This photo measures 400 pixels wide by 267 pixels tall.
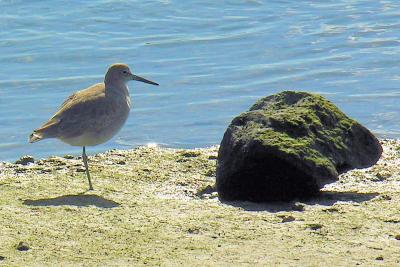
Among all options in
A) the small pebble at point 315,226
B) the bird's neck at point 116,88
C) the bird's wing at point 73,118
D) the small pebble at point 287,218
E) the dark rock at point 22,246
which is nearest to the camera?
the dark rock at point 22,246

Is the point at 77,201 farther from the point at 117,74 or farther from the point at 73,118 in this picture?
the point at 117,74

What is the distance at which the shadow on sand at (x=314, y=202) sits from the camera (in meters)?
8.10

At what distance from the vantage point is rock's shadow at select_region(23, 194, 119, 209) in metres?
8.18

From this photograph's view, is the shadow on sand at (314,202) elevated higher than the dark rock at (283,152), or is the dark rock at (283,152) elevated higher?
the dark rock at (283,152)

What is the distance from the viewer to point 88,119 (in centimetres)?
924

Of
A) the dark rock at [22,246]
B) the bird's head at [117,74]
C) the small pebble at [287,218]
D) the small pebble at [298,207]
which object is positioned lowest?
the small pebble at [298,207]

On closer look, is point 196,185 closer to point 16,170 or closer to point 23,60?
point 16,170

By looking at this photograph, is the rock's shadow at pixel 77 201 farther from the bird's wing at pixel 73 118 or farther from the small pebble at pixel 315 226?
the small pebble at pixel 315 226

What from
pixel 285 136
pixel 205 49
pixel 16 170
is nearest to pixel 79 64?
pixel 205 49

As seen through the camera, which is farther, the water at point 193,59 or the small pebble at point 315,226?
the water at point 193,59

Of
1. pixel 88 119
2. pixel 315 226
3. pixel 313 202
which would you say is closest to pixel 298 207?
Result: pixel 313 202

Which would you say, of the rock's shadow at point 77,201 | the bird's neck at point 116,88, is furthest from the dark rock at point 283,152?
the bird's neck at point 116,88

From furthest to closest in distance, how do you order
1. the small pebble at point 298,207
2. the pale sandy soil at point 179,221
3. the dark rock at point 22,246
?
1. the small pebble at point 298,207
2. the dark rock at point 22,246
3. the pale sandy soil at point 179,221

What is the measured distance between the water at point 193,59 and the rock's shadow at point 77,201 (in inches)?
118
